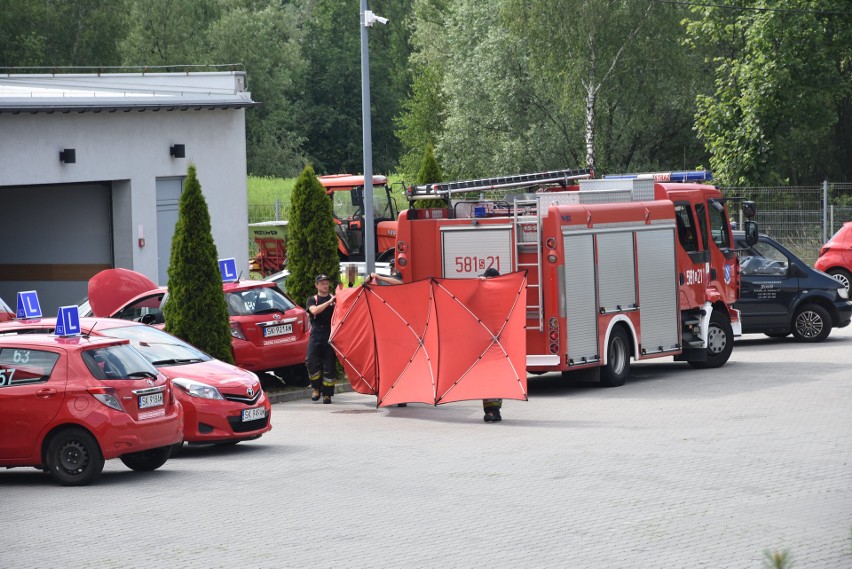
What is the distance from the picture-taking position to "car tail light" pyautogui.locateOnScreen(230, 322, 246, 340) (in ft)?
62.6

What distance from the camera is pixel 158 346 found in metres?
15.3

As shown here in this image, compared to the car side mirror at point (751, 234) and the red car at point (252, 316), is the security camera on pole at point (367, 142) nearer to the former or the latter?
the red car at point (252, 316)

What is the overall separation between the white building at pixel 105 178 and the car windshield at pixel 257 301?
6.92 metres

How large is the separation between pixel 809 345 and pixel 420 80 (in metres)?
49.4

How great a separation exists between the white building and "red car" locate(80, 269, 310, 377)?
17.0 ft

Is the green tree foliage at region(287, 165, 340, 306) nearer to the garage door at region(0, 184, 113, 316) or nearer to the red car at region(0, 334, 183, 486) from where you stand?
the garage door at region(0, 184, 113, 316)

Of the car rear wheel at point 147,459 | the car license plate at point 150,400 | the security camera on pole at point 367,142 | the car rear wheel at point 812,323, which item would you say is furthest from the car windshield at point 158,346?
the car rear wheel at point 812,323

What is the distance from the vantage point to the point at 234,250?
29391 mm

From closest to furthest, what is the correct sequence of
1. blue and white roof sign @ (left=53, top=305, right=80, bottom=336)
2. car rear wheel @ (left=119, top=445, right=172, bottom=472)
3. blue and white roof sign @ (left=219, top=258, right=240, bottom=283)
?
blue and white roof sign @ (left=53, top=305, right=80, bottom=336)
car rear wheel @ (left=119, top=445, right=172, bottom=472)
blue and white roof sign @ (left=219, top=258, right=240, bottom=283)

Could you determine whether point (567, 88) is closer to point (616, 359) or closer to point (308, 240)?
point (308, 240)

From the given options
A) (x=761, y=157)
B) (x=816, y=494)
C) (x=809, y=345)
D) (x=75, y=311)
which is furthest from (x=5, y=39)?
(x=816, y=494)

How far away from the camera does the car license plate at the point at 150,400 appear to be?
1264 centimetres

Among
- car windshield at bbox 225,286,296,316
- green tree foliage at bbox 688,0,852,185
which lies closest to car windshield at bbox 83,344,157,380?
car windshield at bbox 225,286,296,316

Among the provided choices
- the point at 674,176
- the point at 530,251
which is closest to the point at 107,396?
the point at 530,251
